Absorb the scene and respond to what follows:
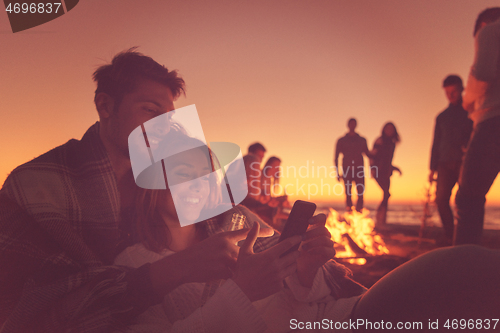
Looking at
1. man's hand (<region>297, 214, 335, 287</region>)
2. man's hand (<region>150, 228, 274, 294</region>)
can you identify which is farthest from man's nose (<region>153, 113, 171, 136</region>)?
man's hand (<region>297, 214, 335, 287</region>)

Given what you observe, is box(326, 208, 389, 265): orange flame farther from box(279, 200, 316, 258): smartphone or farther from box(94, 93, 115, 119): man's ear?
box(94, 93, 115, 119): man's ear

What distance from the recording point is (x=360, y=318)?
3.32 feet

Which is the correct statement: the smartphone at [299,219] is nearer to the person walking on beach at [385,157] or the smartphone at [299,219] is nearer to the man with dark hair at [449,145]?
the man with dark hair at [449,145]

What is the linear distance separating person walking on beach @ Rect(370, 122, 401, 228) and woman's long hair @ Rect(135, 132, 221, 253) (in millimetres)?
3330

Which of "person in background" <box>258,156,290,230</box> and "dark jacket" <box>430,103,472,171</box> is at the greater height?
"dark jacket" <box>430,103,472,171</box>

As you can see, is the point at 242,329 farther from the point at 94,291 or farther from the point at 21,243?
the point at 21,243

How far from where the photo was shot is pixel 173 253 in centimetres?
135

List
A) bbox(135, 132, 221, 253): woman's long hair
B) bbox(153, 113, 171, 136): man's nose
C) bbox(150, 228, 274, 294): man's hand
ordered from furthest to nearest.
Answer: bbox(153, 113, 171, 136): man's nose → bbox(135, 132, 221, 253): woman's long hair → bbox(150, 228, 274, 294): man's hand

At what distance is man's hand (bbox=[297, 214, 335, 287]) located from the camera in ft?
4.20

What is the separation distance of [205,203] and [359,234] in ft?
8.90

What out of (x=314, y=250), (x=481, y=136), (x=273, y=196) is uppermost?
(x=481, y=136)

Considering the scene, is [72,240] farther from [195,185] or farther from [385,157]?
[385,157]

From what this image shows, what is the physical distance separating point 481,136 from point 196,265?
6.00ft

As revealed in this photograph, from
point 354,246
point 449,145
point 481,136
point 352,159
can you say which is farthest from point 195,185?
point 352,159
